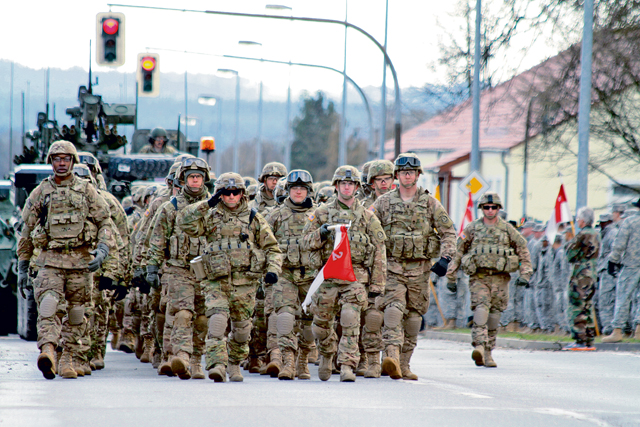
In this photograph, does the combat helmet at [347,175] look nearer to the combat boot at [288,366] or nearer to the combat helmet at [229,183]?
the combat helmet at [229,183]

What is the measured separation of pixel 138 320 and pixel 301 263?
4.20 m

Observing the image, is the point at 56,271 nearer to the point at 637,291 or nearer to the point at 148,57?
the point at 637,291

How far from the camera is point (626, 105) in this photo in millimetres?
26406

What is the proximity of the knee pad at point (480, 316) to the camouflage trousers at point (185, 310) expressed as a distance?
3917 millimetres

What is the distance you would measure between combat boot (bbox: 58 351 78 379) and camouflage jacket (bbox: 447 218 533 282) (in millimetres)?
5008

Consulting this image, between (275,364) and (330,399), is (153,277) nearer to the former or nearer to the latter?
(275,364)

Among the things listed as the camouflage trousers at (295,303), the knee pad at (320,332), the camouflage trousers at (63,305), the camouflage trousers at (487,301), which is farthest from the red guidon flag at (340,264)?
the camouflage trousers at (487,301)

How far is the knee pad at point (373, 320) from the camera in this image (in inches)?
458

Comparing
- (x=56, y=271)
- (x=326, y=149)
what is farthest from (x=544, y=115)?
(x=326, y=149)

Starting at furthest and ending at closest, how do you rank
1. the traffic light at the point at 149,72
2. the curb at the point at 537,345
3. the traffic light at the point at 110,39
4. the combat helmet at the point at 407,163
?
the traffic light at the point at 149,72 < the traffic light at the point at 110,39 < the curb at the point at 537,345 < the combat helmet at the point at 407,163

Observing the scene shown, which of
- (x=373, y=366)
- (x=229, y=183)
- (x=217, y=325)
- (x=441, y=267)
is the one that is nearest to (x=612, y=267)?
→ (x=441, y=267)

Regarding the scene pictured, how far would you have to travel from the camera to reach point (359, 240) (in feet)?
37.5

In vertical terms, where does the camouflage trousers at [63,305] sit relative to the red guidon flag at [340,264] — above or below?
below

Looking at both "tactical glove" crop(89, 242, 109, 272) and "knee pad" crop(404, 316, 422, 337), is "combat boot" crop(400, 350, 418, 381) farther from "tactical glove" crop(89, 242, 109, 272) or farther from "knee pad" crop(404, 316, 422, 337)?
"tactical glove" crop(89, 242, 109, 272)
